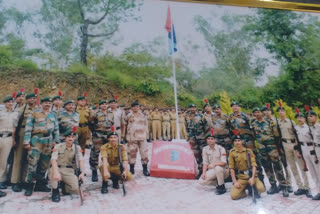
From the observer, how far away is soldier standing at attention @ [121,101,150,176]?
219 centimetres

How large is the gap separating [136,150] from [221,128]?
2.76 feet

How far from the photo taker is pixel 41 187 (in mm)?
1842

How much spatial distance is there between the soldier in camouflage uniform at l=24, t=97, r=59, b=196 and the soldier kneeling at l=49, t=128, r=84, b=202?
6 cm

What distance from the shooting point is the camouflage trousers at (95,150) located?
6.67 feet

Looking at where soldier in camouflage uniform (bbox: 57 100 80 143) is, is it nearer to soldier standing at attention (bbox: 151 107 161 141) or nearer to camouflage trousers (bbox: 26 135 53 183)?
camouflage trousers (bbox: 26 135 53 183)

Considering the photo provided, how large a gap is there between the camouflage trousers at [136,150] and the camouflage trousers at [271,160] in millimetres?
1067

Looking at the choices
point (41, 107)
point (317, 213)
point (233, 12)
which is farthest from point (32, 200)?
point (233, 12)

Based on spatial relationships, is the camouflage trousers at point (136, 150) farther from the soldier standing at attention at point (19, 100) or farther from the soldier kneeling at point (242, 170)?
the soldier standing at attention at point (19, 100)

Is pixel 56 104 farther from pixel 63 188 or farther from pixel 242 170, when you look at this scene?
pixel 242 170

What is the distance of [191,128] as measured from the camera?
2.30 meters

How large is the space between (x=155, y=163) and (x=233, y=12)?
1.77m

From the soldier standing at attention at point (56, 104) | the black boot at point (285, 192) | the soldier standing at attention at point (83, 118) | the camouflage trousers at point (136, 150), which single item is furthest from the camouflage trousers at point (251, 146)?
the soldier standing at attention at point (56, 104)

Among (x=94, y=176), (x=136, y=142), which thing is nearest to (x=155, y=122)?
(x=136, y=142)

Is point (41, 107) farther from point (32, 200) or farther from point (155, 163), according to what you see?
point (155, 163)
